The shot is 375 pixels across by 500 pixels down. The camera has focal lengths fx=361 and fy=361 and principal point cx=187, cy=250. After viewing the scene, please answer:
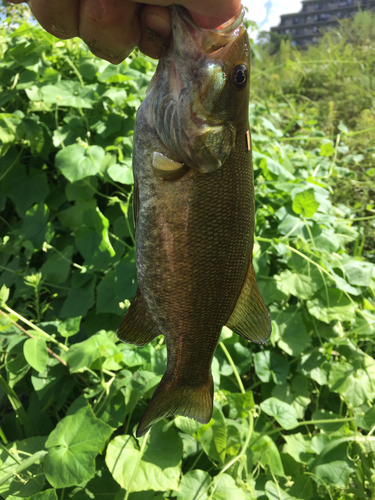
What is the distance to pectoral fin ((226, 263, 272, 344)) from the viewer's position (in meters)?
0.90

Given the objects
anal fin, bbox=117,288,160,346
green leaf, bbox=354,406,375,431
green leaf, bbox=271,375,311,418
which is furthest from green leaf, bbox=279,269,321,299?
anal fin, bbox=117,288,160,346

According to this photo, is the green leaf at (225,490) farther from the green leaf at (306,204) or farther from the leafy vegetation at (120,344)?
the green leaf at (306,204)

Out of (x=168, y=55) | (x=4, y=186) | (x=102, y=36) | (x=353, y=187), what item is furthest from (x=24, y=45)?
(x=353, y=187)

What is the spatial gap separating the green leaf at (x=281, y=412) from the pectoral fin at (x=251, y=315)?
72 cm

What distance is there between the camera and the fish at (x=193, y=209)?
27.4 inches

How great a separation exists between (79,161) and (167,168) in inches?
43.4

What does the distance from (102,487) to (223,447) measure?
1.58 ft

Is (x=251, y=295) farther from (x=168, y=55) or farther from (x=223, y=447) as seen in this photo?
(x=223, y=447)

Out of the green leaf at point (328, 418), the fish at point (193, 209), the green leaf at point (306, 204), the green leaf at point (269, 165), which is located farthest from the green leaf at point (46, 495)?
the green leaf at point (269, 165)

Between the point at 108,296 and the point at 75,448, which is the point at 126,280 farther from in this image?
the point at 75,448

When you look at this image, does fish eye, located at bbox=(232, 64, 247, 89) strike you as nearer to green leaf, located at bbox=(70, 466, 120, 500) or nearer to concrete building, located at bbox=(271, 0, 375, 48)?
green leaf, located at bbox=(70, 466, 120, 500)

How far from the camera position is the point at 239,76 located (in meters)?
0.71

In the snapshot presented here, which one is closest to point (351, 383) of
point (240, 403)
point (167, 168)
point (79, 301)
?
point (240, 403)

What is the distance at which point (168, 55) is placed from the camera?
72cm
